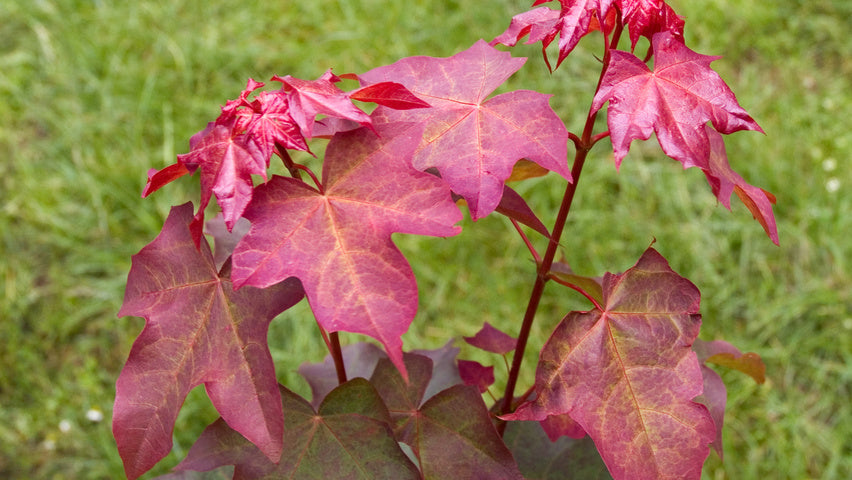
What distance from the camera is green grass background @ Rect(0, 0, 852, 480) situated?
2.59 meters

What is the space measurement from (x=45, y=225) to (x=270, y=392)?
98.9 inches

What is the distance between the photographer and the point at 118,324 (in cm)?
279

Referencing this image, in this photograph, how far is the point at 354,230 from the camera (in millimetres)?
815

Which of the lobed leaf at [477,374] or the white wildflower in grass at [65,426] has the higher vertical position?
the lobed leaf at [477,374]

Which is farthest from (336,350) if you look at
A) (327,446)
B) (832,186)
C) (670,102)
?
(832,186)

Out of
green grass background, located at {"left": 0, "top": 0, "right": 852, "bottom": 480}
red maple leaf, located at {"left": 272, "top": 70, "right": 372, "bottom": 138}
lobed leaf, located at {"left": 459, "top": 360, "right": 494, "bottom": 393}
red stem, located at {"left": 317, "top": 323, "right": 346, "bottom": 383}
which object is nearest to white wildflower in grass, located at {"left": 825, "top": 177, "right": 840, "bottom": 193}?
green grass background, located at {"left": 0, "top": 0, "right": 852, "bottom": 480}

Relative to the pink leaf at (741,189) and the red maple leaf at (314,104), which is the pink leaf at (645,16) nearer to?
the pink leaf at (741,189)

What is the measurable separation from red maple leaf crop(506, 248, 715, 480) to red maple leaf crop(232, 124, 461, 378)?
0.22 meters

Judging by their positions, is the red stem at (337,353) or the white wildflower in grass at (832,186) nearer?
the red stem at (337,353)

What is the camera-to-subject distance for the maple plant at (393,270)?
2.62 feet

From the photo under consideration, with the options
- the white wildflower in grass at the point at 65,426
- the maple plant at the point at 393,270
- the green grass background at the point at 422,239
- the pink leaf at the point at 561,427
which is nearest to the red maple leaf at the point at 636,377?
the maple plant at the point at 393,270

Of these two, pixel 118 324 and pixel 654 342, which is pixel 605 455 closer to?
pixel 654 342

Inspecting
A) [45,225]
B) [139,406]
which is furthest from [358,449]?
[45,225]

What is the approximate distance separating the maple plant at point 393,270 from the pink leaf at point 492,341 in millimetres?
222
